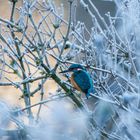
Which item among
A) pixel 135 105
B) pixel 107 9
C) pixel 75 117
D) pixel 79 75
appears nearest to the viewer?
pixel 79 75

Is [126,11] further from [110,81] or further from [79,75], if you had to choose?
[79,75]

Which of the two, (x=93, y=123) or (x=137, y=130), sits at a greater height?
(x=93, y=123)

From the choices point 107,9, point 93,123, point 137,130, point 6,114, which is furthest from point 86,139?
point 107,9

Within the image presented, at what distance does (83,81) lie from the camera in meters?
2.30

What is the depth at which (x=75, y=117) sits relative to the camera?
2.60 metres

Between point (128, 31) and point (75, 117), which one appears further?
point (128, 31)

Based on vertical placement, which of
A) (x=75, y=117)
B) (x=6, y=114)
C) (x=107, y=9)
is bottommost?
(x=107, y=9)

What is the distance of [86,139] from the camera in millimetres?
2680

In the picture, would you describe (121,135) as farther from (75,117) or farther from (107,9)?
(107,9)

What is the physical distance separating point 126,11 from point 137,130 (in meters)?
1.44

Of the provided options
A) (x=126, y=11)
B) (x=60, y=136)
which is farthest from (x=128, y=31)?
(x=60, y=136)

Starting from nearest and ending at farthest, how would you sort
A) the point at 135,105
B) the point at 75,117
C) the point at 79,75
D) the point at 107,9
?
the point at 79,75 → the point at 75,117 → the point at 135,105 → the point at 107,9

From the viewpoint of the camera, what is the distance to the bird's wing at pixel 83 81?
2.29 meters

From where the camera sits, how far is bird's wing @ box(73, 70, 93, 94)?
2289 mm
